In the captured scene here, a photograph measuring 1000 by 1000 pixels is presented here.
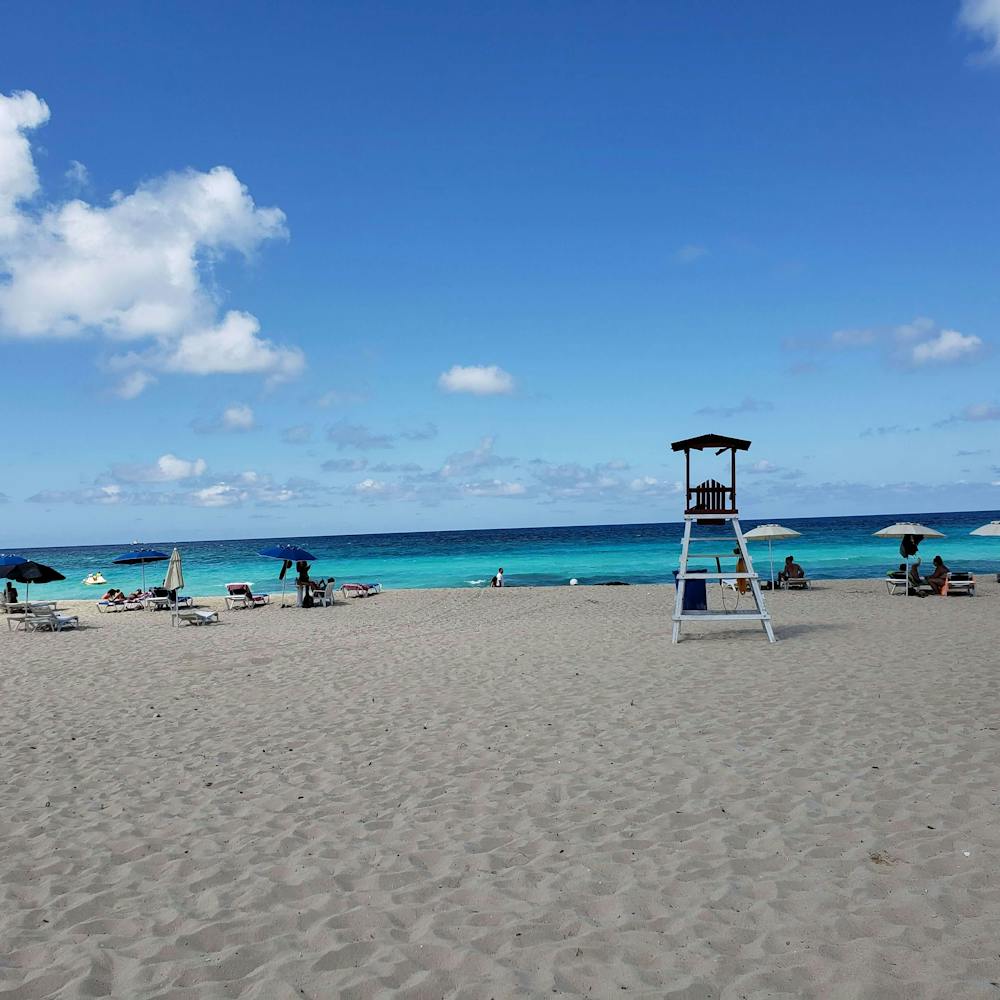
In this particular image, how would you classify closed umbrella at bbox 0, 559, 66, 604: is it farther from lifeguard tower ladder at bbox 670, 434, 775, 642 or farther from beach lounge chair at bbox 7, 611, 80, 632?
lifeguard tower ladder at bbox 670, 434, 775, 642

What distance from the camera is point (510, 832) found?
515 centimetres

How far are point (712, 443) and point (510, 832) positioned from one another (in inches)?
350

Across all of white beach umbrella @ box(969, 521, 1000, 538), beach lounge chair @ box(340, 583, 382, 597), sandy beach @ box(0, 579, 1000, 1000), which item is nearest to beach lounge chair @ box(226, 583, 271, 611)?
beach lounge chair @ box(340, 583, 382, 597)

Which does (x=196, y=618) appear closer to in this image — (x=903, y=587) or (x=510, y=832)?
(x=510, y=832)

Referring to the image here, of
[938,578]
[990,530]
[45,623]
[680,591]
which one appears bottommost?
[45,623]

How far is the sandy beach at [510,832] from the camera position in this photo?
12.0ft

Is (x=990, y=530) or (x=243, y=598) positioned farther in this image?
(x=243, y=598)

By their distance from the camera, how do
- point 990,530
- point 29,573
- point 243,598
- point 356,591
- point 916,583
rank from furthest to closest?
1. point 356,591
2. point 243,598
3. point 990,530
4. point 916,583
5. point 29,573

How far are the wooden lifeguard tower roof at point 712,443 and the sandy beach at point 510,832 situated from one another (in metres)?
3.81

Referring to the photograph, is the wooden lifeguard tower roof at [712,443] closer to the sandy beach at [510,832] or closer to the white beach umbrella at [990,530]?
the sandy beach at [510,832]

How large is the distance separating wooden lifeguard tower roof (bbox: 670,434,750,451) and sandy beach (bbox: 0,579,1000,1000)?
3814 millimetres

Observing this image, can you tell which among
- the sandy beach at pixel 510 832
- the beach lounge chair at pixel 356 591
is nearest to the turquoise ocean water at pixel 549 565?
the beach lounge chair at pixel 356 591

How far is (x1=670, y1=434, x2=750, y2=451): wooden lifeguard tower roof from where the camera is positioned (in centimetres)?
1267

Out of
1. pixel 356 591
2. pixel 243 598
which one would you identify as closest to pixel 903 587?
pixel 356 591
